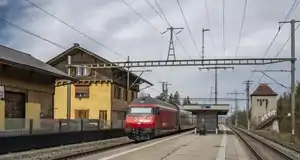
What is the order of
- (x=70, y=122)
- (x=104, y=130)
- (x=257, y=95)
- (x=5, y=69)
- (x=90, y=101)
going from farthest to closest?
1. (x=257, y=95)
2. (x=90, y=101)
3. (x=104, y=130)
4. (x=70, y=122)
5. (x=5, y=69)

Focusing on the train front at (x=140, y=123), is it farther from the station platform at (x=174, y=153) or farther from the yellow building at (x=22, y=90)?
the yellow building at (x=22, y=90)

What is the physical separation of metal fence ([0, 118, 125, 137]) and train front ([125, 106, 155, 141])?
97.8 inches

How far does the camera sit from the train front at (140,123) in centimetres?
3869

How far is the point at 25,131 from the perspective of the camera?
25.3 m

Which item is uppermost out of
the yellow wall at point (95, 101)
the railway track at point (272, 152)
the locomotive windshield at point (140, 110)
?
the yellow wall at point (95, 101)

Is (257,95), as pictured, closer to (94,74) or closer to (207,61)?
(94,74)

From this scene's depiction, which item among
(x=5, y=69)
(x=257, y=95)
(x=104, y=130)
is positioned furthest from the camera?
(x=257, y=95)

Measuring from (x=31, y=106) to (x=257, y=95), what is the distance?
347 feet

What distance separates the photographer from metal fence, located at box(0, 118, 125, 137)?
2441cm

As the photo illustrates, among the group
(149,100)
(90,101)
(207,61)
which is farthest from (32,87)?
(90,101)

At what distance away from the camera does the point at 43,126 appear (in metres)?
27.8

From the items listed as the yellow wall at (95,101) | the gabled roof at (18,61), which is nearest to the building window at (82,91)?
the yellow wall at (95,101)

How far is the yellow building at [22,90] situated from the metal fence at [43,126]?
52 millimetres

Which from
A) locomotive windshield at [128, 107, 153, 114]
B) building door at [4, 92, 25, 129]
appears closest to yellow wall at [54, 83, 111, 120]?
locomotive windshield at [128, 107, 153, 114]
